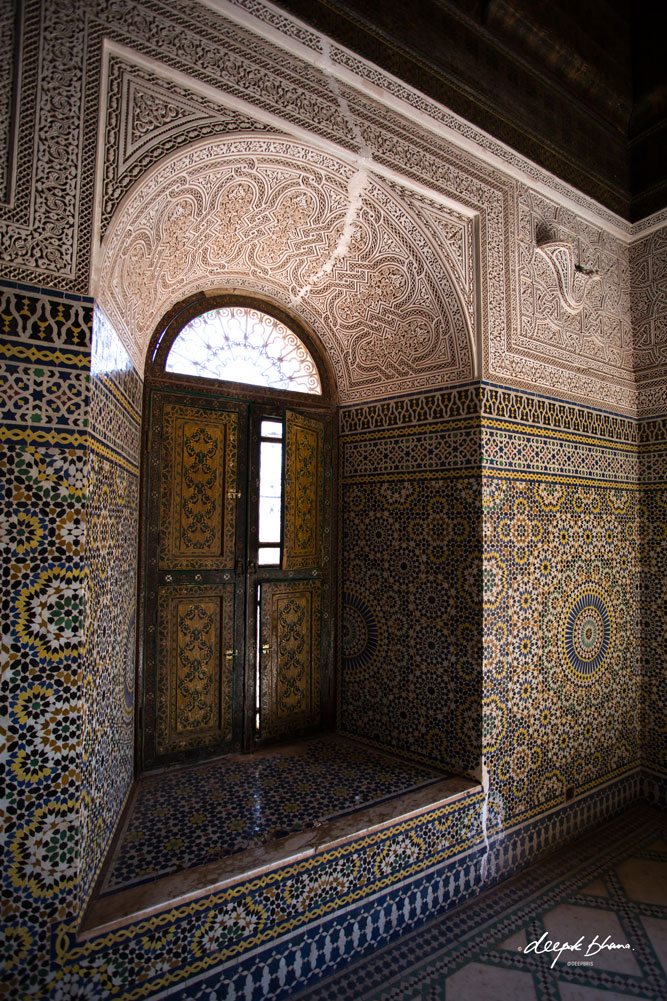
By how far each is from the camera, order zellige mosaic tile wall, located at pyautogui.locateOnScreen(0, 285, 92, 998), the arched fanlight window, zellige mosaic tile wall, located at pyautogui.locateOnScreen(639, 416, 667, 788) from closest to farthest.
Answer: zellige mosaic tile wall, located at pyautogui.locateOnScreen(0, 285, 92, 998) < the arched fanlight window < zellige mosaic tile wall, located at pyautogui.locateOnScreen(639, 416, 667, 788)

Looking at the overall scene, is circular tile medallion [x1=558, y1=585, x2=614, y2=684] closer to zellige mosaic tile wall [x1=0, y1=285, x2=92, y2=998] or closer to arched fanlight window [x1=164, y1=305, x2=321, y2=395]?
arched fanlight window [x1=164, y1=305, x2=321, y2=395]

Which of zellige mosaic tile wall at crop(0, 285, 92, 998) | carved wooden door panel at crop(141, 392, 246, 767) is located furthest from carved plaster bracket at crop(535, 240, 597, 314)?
zellige mosaic tile wall at crop(0, 285, 92, 998)

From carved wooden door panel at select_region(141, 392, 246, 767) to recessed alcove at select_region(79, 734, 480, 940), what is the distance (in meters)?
0.21

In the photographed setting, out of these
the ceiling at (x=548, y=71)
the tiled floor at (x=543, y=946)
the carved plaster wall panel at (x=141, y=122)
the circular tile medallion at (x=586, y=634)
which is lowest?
the tiled floor at (x=543, y=946)

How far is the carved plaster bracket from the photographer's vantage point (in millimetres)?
2747

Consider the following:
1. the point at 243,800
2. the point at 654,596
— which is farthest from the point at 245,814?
the point at 654,596

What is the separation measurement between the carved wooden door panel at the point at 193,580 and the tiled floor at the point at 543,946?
3.66 ft

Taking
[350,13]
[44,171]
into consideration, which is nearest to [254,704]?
[44,171]

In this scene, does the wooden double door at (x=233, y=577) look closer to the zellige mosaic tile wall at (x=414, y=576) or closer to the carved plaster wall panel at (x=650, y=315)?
the zellige mosaic tile wall at (x=414, y=576)

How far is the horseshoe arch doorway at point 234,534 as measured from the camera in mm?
2531

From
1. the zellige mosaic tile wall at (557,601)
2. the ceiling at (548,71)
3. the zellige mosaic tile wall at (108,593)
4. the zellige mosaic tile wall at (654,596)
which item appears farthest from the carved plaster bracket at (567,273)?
the zellige mosaic tile wall at (108,593)

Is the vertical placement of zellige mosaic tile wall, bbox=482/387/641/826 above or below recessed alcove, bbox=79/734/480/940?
above

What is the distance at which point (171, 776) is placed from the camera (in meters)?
2.44

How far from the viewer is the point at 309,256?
250 cm
